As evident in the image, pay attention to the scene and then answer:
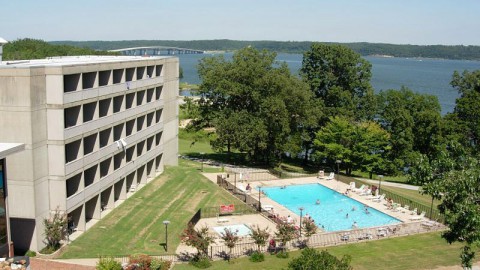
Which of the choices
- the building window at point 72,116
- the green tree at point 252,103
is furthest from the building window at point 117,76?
the green tree at point 252,103

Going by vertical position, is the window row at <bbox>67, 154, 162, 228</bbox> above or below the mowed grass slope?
above

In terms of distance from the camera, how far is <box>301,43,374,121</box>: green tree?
229ft

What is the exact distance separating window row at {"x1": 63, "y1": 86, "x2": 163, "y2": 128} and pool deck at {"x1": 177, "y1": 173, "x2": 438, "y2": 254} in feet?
33.1

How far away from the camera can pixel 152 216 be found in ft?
124

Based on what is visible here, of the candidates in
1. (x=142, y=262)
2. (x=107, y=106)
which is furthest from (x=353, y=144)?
(x=142, y=262)

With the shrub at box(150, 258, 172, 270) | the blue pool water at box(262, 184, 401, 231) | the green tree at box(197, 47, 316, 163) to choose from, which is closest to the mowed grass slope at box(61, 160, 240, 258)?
the shrub at box(150, 258, 172, 270)

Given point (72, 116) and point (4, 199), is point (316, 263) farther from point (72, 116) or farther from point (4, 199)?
point (72, 116)

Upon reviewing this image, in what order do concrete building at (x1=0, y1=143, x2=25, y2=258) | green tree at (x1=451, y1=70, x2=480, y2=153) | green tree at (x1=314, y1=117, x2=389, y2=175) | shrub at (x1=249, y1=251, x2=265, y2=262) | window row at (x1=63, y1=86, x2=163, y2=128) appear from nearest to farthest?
concrete building at (x1=0, y1=143, x2=25, y2=258) < shrub at (x1=249, y1=251, x2=265, y2=262) < window row at (x1=63, y1=86, x2=163, y2=128) < green tree at (x1=314, y1=117, x2=389, y2=175) < green tree at (x1=451, y1=70, x2=480, y2=153)

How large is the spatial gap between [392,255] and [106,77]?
23.9m

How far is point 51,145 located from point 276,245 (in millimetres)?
15483

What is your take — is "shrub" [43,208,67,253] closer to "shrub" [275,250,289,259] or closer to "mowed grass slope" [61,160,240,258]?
"mowed grass slope" [61,160,240,258]

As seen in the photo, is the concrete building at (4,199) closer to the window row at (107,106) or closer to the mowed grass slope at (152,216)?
the mowed grass slope at (152,216)

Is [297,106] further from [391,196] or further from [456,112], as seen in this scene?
[456,112]

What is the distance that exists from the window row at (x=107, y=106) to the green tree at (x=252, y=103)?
9430mm
